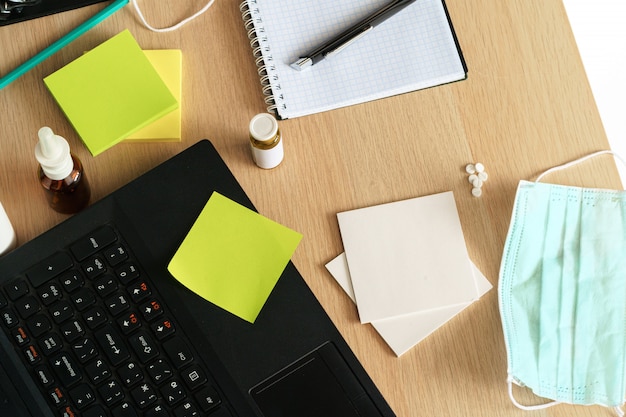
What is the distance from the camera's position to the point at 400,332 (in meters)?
0.70

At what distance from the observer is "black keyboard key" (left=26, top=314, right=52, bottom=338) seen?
65 cm

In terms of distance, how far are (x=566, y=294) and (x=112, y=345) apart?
1.56 feet

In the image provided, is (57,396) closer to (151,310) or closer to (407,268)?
(151,310)

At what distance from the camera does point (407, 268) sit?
718mm

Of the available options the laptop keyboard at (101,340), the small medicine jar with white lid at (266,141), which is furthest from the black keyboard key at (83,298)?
the small medicine jar with white lid at (266,141)

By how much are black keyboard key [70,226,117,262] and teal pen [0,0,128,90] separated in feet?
0.68

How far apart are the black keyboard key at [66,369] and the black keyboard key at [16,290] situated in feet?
0.23

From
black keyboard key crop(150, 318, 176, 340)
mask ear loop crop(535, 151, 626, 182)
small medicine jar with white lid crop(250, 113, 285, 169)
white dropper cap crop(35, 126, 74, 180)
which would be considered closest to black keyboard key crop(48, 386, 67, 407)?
black keyboard key crop(150, 318, 176, 340)

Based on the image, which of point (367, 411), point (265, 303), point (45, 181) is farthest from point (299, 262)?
point (45, 181)

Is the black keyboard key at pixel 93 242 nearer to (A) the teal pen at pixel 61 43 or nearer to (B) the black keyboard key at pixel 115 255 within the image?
(B) the black keyboard key at pixel 115 255

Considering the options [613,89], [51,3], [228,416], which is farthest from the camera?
[613,89]

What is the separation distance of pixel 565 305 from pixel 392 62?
1.09ft

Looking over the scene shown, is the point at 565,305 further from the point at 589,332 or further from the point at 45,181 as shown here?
the point at 45,181

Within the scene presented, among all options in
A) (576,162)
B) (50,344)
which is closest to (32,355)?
(50,344)
